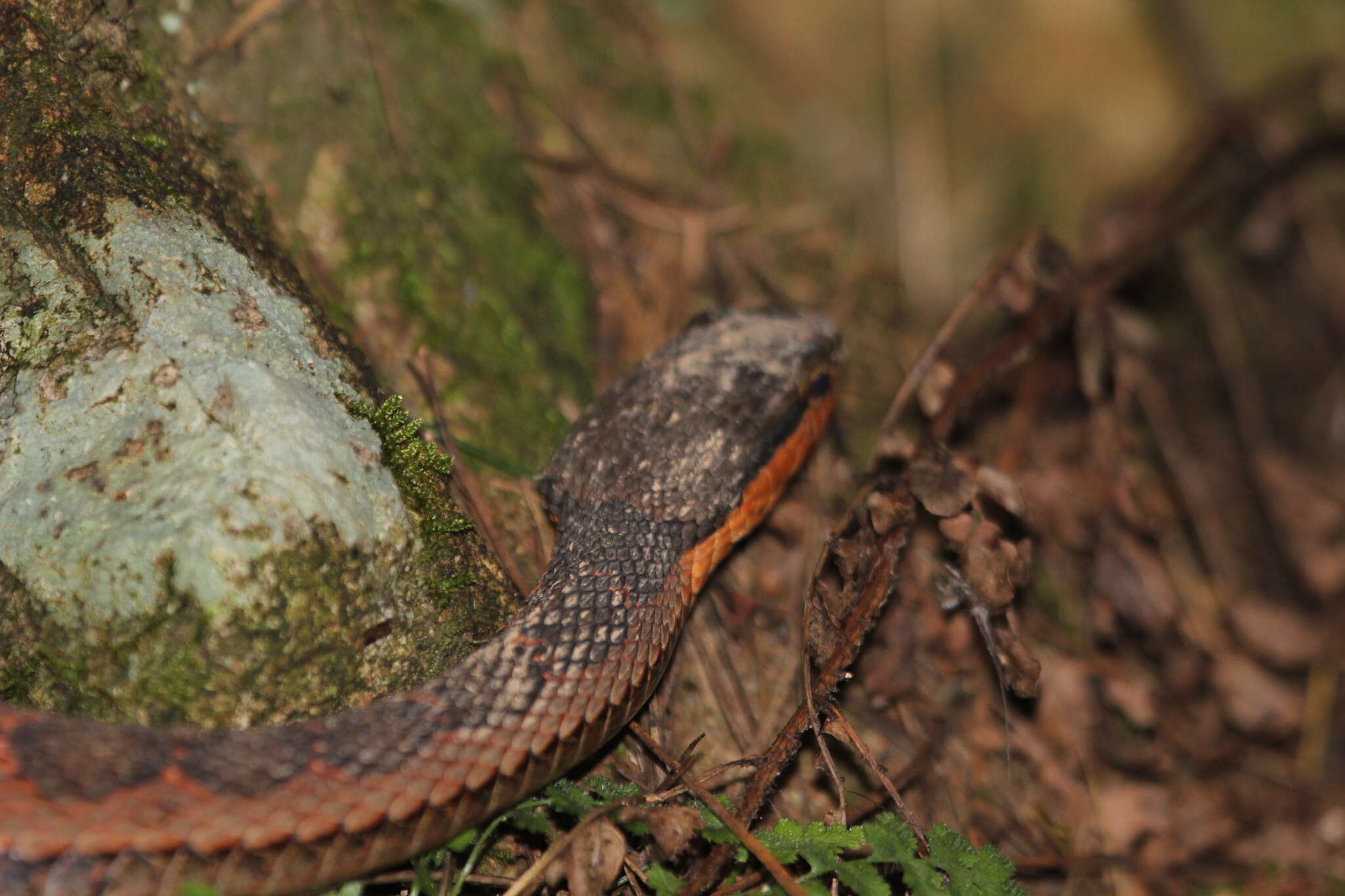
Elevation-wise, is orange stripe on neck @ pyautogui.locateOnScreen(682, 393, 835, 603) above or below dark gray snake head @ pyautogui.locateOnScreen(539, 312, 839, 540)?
below

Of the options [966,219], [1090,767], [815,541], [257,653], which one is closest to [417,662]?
[257,653]

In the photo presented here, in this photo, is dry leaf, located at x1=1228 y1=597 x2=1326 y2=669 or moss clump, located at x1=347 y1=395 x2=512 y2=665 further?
dry leaf, located at x1=1228 y1=597 x2=1326 y2=669

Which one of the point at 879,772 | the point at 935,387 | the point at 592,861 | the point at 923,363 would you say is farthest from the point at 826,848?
the point at 923,363

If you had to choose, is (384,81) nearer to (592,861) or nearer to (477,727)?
(477,727)

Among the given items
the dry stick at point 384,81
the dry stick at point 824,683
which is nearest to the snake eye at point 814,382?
the dry stick at point 824,683

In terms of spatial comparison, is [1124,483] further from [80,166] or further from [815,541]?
[80,166]

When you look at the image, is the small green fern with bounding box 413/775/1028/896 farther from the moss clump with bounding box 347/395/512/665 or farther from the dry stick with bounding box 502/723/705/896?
the moss clump with bounding box 347/395/512/665

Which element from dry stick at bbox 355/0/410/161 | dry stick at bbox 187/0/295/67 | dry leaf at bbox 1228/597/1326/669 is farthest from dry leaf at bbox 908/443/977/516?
dry stick at bbox 187/0/295/67
